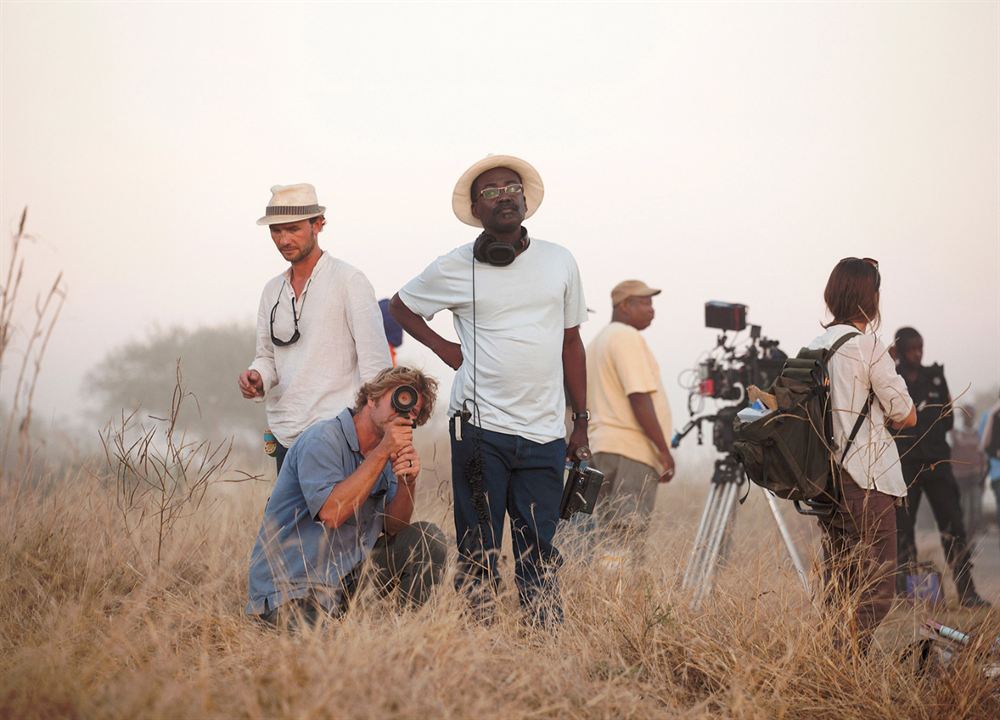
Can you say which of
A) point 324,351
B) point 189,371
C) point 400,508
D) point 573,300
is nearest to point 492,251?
point 573,300

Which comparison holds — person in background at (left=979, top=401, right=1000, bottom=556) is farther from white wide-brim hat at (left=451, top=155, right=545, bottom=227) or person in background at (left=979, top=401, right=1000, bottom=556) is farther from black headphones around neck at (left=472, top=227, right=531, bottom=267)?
black headphones around neck at (left=472, top=227, right=531, bottom=267)

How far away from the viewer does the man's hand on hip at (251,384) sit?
4773 mm

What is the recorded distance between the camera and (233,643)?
3781mm

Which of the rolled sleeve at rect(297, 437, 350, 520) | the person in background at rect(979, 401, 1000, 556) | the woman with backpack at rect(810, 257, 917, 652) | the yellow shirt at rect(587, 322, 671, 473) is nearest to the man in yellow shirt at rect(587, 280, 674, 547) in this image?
the yellow shirt at rect(587, 322, 671, 473)

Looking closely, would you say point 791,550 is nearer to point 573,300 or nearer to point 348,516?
point 573,300

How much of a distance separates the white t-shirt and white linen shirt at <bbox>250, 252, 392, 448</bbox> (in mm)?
226

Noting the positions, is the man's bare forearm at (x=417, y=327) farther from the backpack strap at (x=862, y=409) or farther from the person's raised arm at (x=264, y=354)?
the backpack strap at (x=862, y=409)

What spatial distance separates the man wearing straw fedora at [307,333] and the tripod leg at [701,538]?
1.69m

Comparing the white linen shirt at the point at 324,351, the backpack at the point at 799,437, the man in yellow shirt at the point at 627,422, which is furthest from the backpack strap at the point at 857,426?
the man in yellow shirt at the point at 627,422

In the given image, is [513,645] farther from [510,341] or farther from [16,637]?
[16,637]

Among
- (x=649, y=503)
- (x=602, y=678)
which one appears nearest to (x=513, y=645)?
(x=602, y=678)

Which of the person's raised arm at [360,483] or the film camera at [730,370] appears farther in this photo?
the film camera at [730,370]

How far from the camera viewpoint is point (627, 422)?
6.58m

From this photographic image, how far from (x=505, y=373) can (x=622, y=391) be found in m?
2.17
